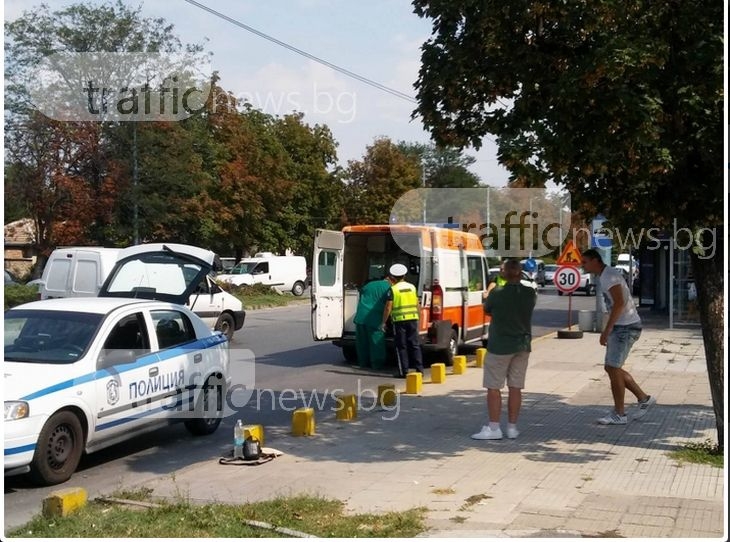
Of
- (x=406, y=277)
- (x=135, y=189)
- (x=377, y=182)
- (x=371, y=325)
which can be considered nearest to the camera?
(x=371, y=325)

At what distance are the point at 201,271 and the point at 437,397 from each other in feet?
11.9

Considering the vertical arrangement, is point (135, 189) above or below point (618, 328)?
above

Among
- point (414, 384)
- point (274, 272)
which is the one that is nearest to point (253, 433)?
point (414, 384)

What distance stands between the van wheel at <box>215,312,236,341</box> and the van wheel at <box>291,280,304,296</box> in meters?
22.7

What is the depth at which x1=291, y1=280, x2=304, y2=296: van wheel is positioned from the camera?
43525 mm

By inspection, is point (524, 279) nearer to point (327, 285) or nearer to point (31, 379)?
point (327, 285)

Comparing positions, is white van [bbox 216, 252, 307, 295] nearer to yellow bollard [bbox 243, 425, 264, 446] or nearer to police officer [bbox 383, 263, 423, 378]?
police officer [bbox 383, 263, 423, 378]

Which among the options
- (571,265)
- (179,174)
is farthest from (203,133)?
(571,265)

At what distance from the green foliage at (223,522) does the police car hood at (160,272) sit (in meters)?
4.73

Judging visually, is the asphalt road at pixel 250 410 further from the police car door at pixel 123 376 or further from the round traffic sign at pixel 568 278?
the round traffic sign at pixel 568 278

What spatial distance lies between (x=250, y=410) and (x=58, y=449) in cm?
413

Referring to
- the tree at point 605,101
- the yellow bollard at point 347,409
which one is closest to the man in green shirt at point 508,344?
the tree at point 605,101

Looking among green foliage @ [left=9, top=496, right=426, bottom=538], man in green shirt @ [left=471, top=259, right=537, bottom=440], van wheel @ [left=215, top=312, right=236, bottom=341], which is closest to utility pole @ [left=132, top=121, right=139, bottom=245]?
van wheel @ [left=215, top=312, right=236, bottom=341]

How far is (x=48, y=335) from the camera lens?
8.38 metres
